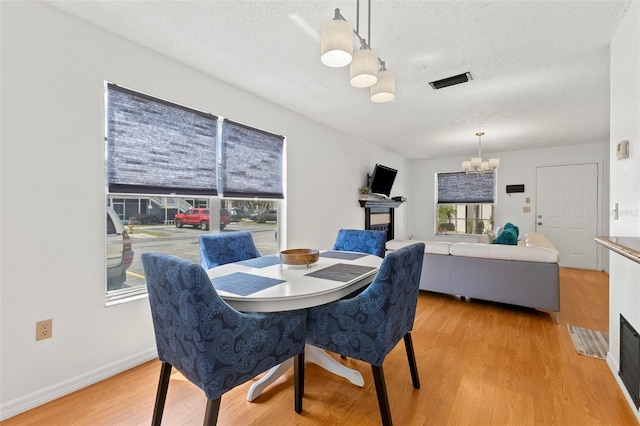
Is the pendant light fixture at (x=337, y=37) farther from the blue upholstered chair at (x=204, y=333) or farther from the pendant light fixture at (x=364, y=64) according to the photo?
the blue upholstered chair at (x=204, y=333)

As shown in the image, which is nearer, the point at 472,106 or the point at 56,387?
the point at 56,387

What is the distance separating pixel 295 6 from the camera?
70.6 inches

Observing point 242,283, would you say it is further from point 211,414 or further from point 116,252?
point 116,252

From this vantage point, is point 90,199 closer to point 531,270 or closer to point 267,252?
point 267,252

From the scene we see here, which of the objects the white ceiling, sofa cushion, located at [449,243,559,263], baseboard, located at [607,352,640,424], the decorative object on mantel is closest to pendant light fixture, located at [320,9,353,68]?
the white ceiling

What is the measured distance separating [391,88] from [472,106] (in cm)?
229

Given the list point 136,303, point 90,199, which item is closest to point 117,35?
point 90,199

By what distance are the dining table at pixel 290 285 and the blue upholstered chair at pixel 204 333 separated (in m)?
0.09

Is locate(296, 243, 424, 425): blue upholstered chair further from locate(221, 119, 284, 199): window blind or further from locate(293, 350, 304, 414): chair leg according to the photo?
locate(221, 119, 284, 199): window blind

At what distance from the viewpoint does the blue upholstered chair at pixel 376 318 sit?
1.45 m

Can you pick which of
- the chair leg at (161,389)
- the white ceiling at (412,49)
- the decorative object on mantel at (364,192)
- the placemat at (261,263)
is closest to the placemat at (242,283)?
the placemat at (261,263)

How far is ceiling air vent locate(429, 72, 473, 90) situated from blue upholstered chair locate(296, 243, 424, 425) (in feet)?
6.21

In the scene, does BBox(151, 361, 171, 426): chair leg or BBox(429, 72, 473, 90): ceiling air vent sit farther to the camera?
BBox(429, 72, 473, 90): ceiling air vent

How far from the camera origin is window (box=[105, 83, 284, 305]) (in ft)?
7.19
